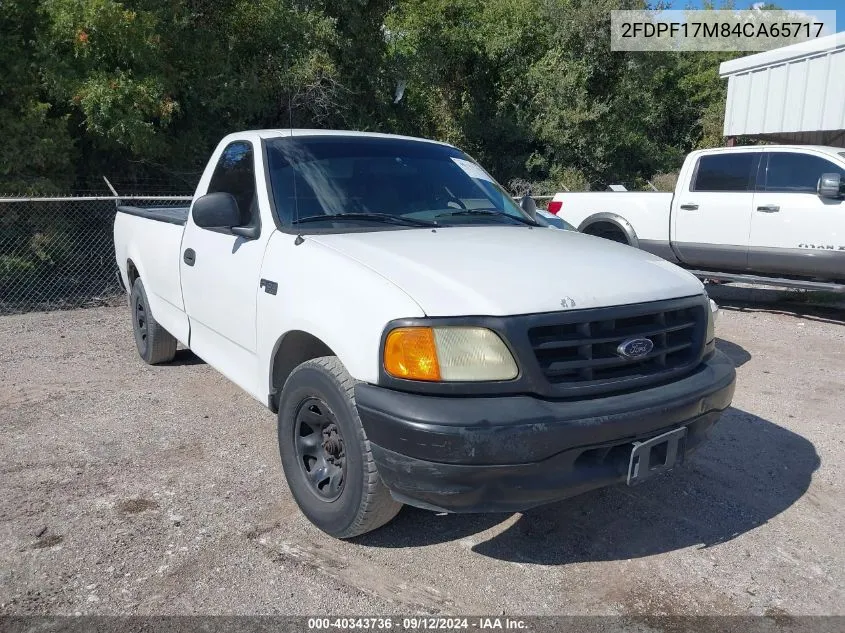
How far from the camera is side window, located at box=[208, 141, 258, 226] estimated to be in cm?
411

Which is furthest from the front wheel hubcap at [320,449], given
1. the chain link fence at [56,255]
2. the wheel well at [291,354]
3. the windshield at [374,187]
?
the chain link fence at [56,255]

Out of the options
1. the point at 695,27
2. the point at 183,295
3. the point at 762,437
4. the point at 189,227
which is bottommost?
the point at 762,437

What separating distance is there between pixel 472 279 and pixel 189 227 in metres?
2.50

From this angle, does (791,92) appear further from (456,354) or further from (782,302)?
(456,354)

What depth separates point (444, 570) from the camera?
3.18 m

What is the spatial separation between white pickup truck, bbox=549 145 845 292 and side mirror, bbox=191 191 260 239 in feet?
22.1

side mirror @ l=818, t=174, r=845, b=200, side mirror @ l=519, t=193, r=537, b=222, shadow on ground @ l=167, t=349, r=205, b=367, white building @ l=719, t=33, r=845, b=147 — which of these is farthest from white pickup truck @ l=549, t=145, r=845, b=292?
shadow on ground @ l=167, t=349, r=205, b=367

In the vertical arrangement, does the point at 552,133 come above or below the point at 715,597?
above

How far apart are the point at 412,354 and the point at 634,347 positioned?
944mm

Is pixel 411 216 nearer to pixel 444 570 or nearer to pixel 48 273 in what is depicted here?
pixel 444 570

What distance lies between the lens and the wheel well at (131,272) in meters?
6.22

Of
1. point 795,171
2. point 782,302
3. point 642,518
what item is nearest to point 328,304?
point 642,518

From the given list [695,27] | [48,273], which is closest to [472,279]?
[48,273]

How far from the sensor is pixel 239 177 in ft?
14.2
